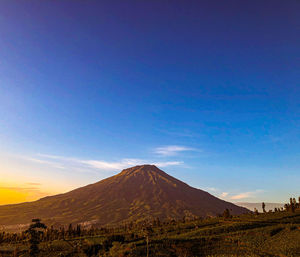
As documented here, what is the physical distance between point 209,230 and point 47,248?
42940 millimetres

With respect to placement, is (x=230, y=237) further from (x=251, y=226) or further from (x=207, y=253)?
(x=251, y=226)

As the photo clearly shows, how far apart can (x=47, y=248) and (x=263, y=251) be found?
5094cm

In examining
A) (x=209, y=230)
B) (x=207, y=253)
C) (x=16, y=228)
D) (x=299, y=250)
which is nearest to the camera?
(x=299, y=250)

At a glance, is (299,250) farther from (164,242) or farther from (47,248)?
(47,248)

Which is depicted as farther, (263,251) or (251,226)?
(251,226)

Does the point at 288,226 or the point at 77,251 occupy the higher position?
the point at 288,226

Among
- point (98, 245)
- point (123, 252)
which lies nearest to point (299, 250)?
point (123, 252)

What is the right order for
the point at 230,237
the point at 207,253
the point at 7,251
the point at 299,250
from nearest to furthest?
1. the point at 299,250
2. the point at 207,253
3. the point at 230,237
4. the point at 7,251

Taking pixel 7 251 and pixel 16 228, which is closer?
pixel 7 251

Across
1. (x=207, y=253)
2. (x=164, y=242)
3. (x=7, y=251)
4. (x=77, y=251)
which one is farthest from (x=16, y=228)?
(x=207, y=253)

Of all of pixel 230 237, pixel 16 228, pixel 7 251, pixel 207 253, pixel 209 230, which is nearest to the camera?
pixel 207 253

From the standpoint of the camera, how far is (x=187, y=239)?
192ft

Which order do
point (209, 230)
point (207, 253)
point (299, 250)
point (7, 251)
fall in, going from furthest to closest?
1. point (209, 230)
2. point (7, 251)
3. point (207, 253)
4. point (299, 250)

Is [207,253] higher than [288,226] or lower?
lower
